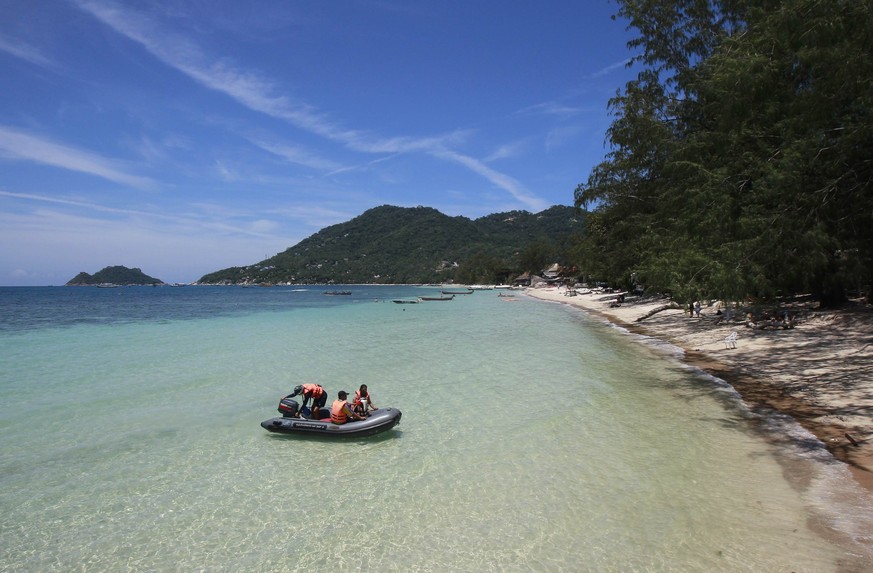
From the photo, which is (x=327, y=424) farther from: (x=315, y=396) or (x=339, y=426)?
(x=315, y=396)

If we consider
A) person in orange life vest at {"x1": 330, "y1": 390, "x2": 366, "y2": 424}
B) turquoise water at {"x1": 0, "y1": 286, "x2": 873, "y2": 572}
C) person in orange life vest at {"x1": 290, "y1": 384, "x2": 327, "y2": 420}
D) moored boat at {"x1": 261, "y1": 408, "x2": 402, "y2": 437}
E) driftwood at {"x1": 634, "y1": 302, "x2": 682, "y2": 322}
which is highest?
driftwood at {"x1": 634, "y1": 302, "x2": 682, "y2": 322}

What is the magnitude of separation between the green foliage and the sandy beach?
6.52 ft

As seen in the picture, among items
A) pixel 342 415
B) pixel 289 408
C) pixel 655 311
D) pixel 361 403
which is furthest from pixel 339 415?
pixel 655 311

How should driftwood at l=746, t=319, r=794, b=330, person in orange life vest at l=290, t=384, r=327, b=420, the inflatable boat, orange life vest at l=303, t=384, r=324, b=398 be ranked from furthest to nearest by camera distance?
driftwood at l=746, t=319, r=794, b=330 < orange life vest at l=303, t=384, r=324, b=398 < person in orange life vest at l=290, t=384, r=327, b=420 < the inflatable boat

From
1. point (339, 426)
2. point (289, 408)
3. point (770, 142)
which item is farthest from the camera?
point (770, 142)

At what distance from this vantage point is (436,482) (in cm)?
764

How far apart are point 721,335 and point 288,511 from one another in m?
19.8

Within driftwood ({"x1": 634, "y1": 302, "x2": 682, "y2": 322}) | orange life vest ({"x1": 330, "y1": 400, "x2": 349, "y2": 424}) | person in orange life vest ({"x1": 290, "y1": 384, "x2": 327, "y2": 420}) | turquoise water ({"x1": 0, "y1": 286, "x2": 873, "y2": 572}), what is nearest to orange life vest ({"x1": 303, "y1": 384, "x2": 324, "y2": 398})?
person in orange life vest ({"x1": 290, "y1": 384, "x2": 327, "y2": 420})

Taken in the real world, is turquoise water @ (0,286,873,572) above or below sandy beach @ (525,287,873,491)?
below

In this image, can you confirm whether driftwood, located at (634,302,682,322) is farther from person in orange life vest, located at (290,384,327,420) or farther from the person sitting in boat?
person in orange life vest, located at (290,384,327,420)

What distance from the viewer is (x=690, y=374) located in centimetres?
1454

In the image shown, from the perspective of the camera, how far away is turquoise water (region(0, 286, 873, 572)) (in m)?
5.59

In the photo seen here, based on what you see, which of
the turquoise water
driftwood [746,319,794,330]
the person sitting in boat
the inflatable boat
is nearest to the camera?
the turquoise water

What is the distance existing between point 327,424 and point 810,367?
13.0 meters
